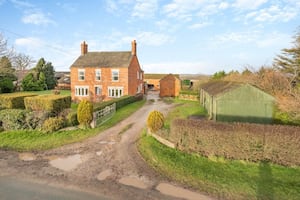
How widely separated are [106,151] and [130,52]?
81.8 ft

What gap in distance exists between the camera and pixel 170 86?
3984 cm

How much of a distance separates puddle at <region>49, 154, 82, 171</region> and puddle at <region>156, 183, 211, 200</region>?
4.30m

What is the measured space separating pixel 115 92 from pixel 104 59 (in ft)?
19.5

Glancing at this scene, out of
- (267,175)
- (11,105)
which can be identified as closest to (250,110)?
(267,175)

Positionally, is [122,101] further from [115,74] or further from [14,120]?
[14,120]

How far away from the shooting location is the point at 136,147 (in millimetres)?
11406

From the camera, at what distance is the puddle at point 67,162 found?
30.1ft

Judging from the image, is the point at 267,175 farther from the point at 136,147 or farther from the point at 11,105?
the point at 11,105

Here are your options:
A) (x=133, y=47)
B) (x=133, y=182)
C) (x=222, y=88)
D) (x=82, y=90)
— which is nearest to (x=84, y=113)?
(x=133, y=182)

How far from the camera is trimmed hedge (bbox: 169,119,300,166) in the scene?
8461mm

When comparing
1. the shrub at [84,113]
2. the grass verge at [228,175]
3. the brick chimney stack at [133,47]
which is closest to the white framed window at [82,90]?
the brick chimney stack at [133,47]

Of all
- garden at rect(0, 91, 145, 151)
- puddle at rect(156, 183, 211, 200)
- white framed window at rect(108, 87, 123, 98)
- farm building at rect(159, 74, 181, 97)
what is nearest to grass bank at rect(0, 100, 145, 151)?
garden at rect(0, 91, 145, 151)

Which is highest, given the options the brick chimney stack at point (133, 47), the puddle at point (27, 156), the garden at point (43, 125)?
the brick chimney stack at point (133, 47)

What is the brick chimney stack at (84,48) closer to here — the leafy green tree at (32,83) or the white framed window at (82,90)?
the white framed window at (82,90)
